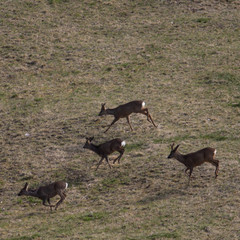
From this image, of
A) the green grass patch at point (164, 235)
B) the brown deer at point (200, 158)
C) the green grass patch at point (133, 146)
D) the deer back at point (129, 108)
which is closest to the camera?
the green grass patch at point (164, 235)

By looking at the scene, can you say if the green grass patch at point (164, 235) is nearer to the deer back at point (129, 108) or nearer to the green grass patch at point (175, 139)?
the green grass patch at point (175, 139)

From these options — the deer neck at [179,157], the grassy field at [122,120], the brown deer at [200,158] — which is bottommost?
the grassy field at [122,120]

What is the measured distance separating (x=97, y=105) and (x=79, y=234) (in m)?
10.4

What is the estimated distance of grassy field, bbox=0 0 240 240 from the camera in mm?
15906

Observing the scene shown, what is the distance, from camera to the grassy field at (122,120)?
15906 mm

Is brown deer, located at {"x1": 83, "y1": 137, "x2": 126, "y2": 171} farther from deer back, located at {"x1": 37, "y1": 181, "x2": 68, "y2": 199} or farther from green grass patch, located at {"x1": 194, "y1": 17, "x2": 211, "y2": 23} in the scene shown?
green grass patch, located at {"x1": 194, "y1": 17, "x2": 211, "y2": 23}

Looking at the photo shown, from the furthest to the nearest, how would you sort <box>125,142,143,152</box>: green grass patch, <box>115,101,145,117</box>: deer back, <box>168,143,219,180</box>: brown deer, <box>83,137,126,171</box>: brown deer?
<box>115,101,145,117</box>: deer back < <box>125,142,143,152</box>: green grass patch < <box>83,137,126,171</box>: brown deer < <box>168,143,219,180</box>: brown deer

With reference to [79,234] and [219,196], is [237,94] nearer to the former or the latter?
[219,196]

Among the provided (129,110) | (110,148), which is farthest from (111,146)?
(129,110)

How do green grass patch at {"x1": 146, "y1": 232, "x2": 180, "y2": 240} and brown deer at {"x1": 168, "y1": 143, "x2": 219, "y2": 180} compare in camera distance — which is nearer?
green grass patch at {"x1": 146, "y1": 232, "x2": 180, "y2": 240}

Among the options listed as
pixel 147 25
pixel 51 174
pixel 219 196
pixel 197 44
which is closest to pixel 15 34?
pixel 147 25

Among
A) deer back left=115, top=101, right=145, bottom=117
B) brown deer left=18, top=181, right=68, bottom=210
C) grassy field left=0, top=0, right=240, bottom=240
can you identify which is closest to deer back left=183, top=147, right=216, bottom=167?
grassy field left=0, top=0, right=240, bottom=240

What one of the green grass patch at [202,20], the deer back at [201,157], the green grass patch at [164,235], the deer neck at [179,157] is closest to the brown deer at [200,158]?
the deer back at [201,157]

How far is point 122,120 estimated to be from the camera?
910 inches
